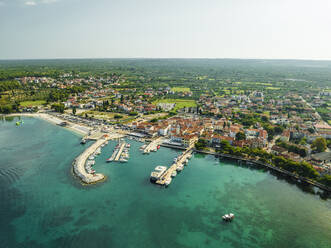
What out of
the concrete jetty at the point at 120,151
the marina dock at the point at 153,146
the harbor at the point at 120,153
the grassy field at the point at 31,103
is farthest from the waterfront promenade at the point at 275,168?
the grassy field at the point at 31,103

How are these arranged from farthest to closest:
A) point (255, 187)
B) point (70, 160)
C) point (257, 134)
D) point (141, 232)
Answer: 1. point (257, 134)
2. point (70, 160)
3. point (255, 187)
4. point (141, 232)

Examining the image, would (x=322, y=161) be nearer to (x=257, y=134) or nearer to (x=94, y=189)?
(x=257, y=134)

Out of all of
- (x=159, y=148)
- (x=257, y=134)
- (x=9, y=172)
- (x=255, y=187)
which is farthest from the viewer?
(x=257, y=134)

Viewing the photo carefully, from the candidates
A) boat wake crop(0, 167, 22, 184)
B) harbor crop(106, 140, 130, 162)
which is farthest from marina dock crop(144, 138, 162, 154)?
boat wake crop(0, 167, 22, 184)

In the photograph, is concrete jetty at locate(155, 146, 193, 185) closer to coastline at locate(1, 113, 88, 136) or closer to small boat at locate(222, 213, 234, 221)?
small boat at locate(222, 213, 234, 221)

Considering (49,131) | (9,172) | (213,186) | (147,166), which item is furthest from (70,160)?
(213,186)
